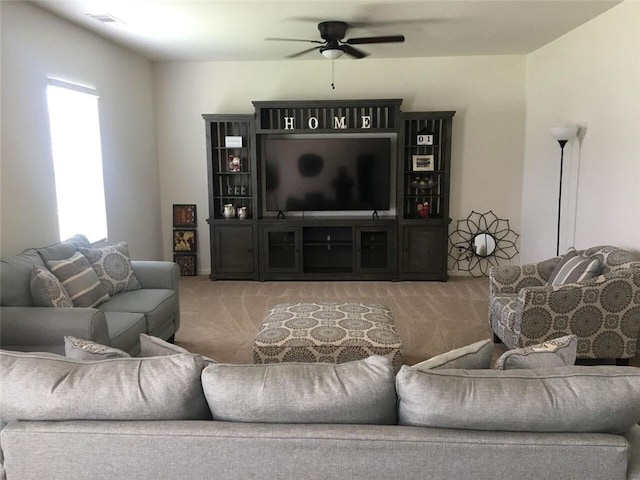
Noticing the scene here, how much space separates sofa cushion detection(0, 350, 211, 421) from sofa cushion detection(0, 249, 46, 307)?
172 centimetres

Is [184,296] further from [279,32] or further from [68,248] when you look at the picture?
[279,32]

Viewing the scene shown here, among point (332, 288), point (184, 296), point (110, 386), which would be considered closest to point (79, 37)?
point (184, 296)

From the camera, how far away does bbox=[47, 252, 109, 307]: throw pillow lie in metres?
3.45

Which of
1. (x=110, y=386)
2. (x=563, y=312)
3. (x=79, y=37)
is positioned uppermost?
(x=79, y=37)

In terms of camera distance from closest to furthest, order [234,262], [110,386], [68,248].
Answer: [110,386] < [68,248] < [234,262]

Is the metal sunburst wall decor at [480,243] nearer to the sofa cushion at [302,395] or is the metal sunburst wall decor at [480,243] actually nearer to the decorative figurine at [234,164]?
the decorative figurine at [234,164]

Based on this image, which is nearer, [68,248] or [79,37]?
[68,248]

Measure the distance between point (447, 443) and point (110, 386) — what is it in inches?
39.8

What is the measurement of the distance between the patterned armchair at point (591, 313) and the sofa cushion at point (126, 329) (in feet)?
8.34

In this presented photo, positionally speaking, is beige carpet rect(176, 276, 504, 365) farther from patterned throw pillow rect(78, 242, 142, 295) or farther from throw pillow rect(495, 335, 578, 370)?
throw pillow rect(495, 335, 578, 370)

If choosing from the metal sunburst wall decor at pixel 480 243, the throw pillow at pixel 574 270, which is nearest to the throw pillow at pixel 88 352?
the throw pillow at pixel 574 270

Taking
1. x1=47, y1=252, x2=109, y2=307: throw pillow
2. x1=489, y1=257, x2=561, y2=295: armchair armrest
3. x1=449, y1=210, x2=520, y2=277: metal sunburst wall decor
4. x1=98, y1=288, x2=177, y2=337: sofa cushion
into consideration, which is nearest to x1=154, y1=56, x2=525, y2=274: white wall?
x1=449, y1=210, x2=520, y2=277: metal sunburst wall decor

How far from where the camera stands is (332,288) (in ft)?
19.4

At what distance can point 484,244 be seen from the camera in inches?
251
